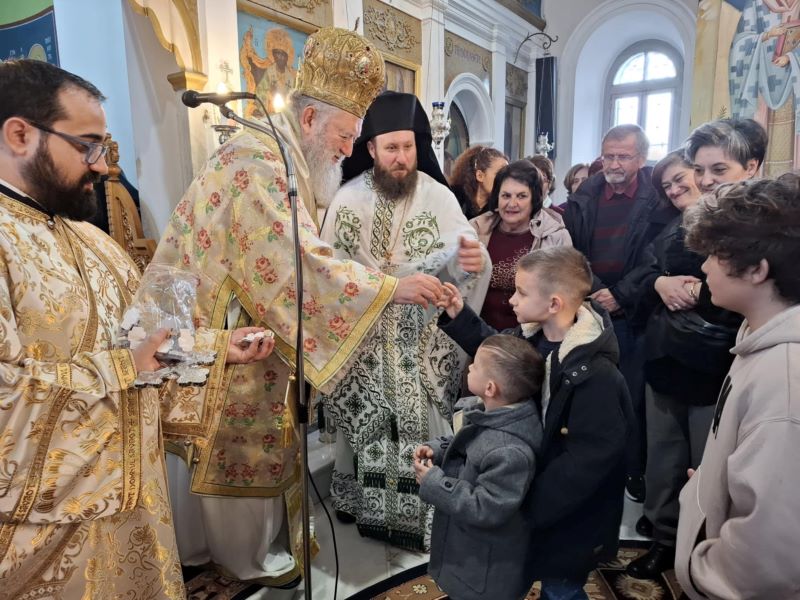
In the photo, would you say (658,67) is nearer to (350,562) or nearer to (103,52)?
(103,52)

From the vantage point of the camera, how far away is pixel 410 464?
2.63 m

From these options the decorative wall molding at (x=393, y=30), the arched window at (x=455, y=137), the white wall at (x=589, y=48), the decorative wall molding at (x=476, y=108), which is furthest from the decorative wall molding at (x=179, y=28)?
the white wall at (x=589, y=48)

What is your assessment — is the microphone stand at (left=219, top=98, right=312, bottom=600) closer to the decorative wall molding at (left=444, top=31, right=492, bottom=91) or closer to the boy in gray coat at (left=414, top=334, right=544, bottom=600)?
the boy in gray coat at (left=414, top=334, right=544, bottom=600)

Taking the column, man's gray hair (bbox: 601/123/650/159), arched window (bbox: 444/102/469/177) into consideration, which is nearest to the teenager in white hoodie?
man's gray hair (bbox: 601/123/650/159)

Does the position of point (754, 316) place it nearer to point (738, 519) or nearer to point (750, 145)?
point (738, 519)

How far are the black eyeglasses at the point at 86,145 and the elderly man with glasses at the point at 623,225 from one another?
7.53ft

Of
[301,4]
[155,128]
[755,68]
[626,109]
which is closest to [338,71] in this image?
[155,128]

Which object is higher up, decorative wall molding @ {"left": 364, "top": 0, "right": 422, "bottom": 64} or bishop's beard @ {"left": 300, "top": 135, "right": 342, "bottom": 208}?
decorative wall molding @ {"left": 364, "top": 0, "right": 422, "bottom": 64}

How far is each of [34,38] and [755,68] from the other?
19.9ft

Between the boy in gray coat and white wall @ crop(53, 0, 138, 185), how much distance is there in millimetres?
3426

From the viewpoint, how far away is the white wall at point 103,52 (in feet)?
13.0

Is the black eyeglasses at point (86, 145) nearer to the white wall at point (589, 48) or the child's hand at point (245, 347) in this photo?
the child's hand at point (245, 347)

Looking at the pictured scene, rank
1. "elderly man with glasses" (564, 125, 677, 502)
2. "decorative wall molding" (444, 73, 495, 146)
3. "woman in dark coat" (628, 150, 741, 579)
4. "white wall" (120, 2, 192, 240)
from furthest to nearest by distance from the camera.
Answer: "decorative wall molding" (444, 73, 495, 146), "white wall" (120, 2, 192, 240), "elderly man with glasses" (564, 125, 677, 502), "woman in dark coat" (628, 150, 741, 579)

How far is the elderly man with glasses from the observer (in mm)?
2947
